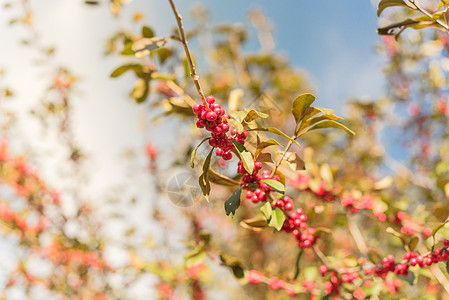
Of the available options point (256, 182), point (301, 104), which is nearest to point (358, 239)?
point (256, 182)

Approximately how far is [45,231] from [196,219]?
1801mm

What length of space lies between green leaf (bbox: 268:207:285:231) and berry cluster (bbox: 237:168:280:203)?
85 mm

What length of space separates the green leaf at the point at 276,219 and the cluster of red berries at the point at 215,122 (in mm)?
344

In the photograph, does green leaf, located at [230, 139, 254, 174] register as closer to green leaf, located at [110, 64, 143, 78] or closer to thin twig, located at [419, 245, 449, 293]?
green leaf, located at [110, 64, 143, 78]

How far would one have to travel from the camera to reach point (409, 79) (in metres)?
4.11

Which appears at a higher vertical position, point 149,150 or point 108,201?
point 149,150

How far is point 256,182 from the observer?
1273 mm

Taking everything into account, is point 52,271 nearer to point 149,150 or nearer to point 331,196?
point 149,150

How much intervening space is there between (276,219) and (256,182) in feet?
0.57

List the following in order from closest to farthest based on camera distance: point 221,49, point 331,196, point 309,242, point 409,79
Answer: point 309,242 → point 331,196 → point 409,79 → point 221,49

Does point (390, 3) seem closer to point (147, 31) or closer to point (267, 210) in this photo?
point (267, 210)

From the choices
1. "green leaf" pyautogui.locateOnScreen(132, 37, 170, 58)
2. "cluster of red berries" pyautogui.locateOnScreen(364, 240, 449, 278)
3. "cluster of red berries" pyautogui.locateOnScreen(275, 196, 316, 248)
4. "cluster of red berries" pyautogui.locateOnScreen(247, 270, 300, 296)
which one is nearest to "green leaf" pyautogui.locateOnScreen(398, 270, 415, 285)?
"cluster of red berries" pyautogui.locateOnScreen(364, 240, 449, 278)

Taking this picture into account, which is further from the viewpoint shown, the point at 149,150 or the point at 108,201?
the point at 149,150

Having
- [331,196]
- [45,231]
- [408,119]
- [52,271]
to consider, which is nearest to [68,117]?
[45,231]
